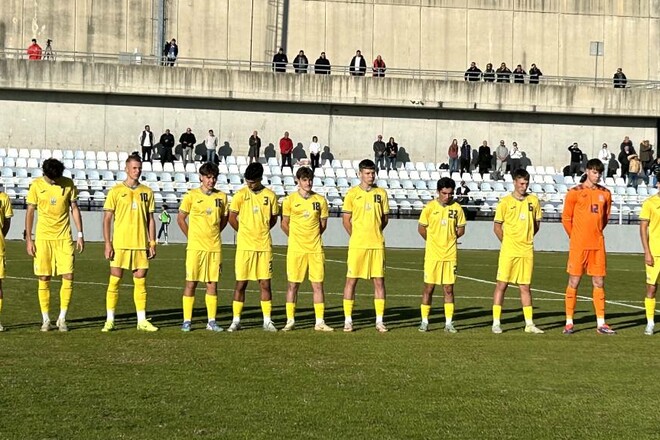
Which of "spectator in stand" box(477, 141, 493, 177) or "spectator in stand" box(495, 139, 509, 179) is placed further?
"spectator in stand" box(495, 139, 509, 179)

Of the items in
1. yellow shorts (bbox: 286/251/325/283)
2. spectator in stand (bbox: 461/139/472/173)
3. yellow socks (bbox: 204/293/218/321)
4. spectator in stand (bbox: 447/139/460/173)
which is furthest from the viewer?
spectator in stand (bbox: 461/139/472/173)

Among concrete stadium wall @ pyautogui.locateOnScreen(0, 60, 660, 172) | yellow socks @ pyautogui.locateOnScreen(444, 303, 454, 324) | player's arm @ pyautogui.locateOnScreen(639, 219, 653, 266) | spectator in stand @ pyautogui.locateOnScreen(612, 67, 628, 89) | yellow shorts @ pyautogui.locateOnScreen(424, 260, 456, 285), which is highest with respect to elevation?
spectator in stand @ pyautogui.locateOnScreen(612, 67, 628, 89)

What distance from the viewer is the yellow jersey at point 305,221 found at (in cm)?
1455

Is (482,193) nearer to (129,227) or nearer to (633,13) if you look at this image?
(633,13)

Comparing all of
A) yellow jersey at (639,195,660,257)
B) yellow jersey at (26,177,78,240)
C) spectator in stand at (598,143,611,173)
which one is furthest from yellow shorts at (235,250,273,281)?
spectator in stand at (598,143,611,173)

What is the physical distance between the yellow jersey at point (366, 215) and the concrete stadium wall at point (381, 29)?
3180 centimetres

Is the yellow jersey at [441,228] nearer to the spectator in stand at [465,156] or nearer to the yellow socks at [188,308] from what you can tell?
the yellow socks at [188,308]

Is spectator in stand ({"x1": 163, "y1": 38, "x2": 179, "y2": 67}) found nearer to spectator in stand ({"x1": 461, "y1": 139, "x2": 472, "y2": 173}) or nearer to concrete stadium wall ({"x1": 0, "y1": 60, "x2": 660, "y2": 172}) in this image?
concrete stadium wall ({"x1": 0, "y1": 60, "x2": 660, "y2": 172})

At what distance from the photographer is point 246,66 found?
4597 centimetres

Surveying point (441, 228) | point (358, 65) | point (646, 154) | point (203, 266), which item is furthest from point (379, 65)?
point (203, 266)

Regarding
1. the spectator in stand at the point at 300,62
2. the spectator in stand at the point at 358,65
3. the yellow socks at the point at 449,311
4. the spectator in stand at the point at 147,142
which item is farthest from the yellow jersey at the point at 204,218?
the spectator in stand at the point at 358,65

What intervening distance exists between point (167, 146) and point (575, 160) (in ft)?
50.1

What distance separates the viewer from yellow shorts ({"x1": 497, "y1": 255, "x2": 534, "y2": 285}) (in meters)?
14.7

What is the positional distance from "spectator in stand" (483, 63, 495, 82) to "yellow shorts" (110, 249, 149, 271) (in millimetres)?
32351
